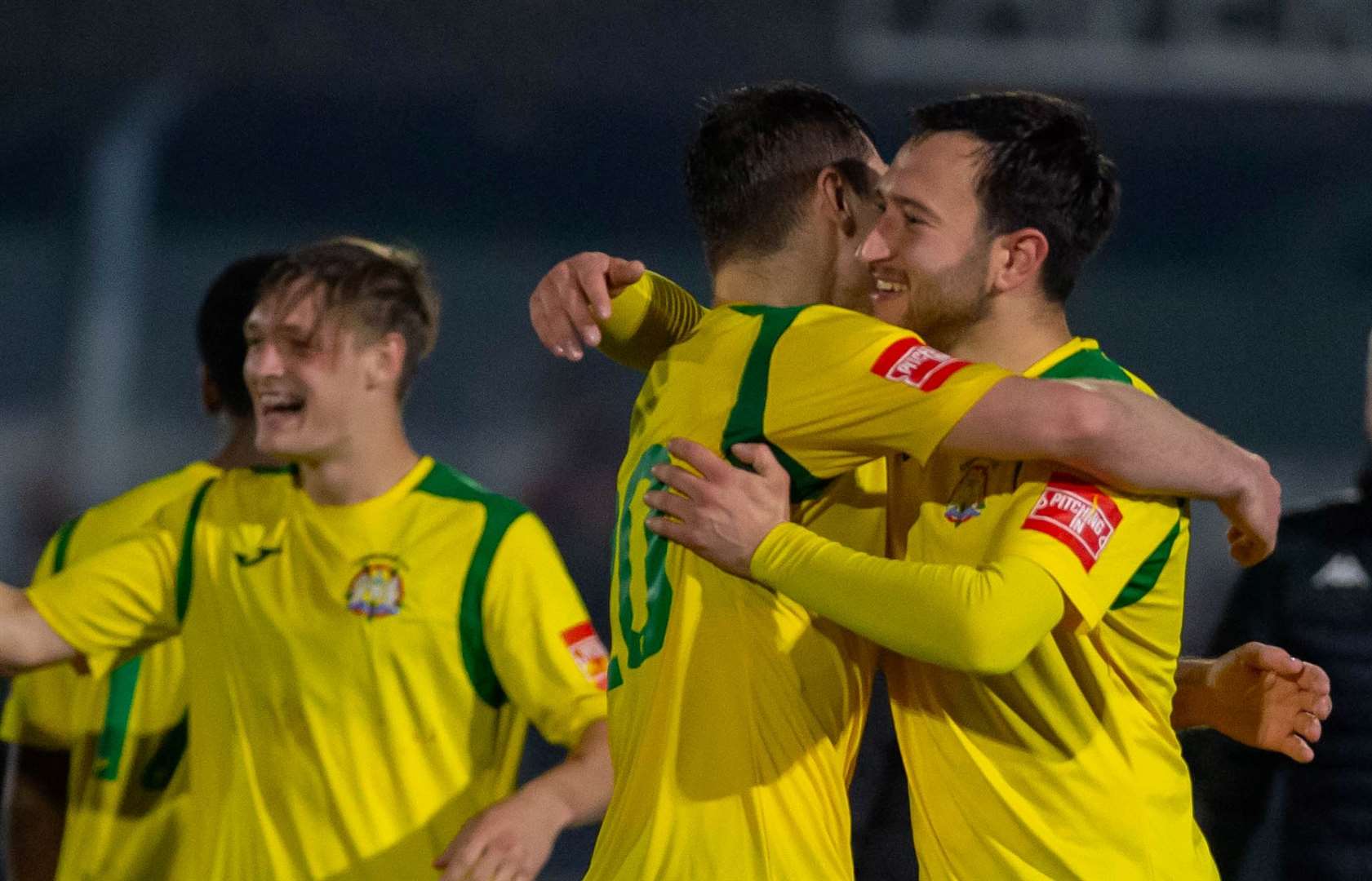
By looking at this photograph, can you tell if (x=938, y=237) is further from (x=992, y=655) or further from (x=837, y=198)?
(x=992, y=655)

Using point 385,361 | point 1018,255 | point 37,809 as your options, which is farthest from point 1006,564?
point 37,809

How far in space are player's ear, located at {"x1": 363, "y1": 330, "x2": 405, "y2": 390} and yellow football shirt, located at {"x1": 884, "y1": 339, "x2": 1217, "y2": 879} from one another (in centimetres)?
122

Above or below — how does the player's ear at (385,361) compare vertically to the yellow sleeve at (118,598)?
above

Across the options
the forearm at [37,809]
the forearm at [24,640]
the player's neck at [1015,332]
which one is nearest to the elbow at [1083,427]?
the player's neck at [1015,332]

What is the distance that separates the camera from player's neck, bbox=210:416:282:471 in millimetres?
3184

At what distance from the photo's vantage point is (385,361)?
2908 mm

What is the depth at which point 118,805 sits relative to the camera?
117 inches

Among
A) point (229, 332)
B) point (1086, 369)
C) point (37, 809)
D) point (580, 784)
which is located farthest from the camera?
point (229, 332)

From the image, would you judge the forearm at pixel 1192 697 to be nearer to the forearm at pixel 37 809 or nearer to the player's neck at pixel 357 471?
the player's neck at pixel 357 471

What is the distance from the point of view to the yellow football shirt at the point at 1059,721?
1871mm

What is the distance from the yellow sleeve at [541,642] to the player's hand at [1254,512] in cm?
105

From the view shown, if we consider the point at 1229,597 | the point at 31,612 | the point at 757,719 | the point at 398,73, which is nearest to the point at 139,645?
the point at 31,612

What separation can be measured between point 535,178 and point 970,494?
454cm

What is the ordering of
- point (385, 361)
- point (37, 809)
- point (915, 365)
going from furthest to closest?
1. point (37, 809)
2. point (385, 361)
3. point (915, 365)
